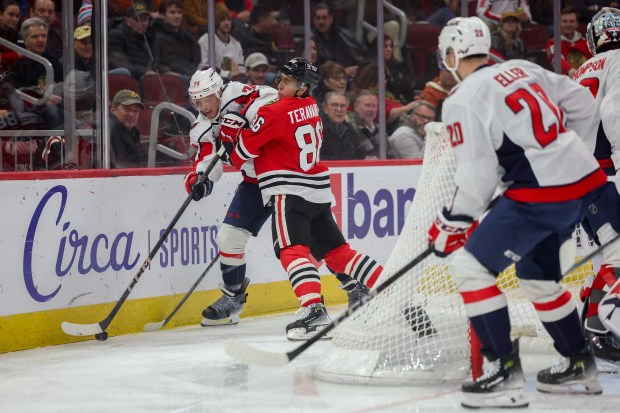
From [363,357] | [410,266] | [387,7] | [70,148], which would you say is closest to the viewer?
[410,266]

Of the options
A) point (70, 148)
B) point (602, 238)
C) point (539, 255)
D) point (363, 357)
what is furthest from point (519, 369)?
point (70, 148)

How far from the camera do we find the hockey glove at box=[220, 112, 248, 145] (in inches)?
189

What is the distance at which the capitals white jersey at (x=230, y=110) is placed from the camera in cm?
486

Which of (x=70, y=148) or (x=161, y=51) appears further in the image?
(x=161, y=51)

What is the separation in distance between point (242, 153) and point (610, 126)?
4.98ft

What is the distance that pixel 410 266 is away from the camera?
3377 millimetres

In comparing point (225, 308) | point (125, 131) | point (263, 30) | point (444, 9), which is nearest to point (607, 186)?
point (225, 308)

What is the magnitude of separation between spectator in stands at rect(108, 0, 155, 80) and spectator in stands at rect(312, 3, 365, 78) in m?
1.22

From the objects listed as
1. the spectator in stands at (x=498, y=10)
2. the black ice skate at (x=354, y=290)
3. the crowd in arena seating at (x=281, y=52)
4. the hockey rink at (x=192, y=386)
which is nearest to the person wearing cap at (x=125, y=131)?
the crowd in arena seating at (x=281, y=52)

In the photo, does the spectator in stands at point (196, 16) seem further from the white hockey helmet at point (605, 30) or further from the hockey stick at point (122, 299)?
the white hockey helmet at point (605, 30)

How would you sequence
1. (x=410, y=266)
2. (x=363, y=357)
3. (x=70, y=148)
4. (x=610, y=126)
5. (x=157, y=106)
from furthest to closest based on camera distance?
(x=157, y=106), (x=70, y=148), (x=610, y=126), (x=363, y=357), (x=410, y=266)

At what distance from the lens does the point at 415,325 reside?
3.65 metres

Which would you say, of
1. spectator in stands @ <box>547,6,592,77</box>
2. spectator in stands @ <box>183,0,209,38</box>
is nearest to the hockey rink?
spectator in stands @ <box>183,0,209,38</box>

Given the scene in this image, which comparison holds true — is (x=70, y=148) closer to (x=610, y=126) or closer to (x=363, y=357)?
(x=363, y=357)
